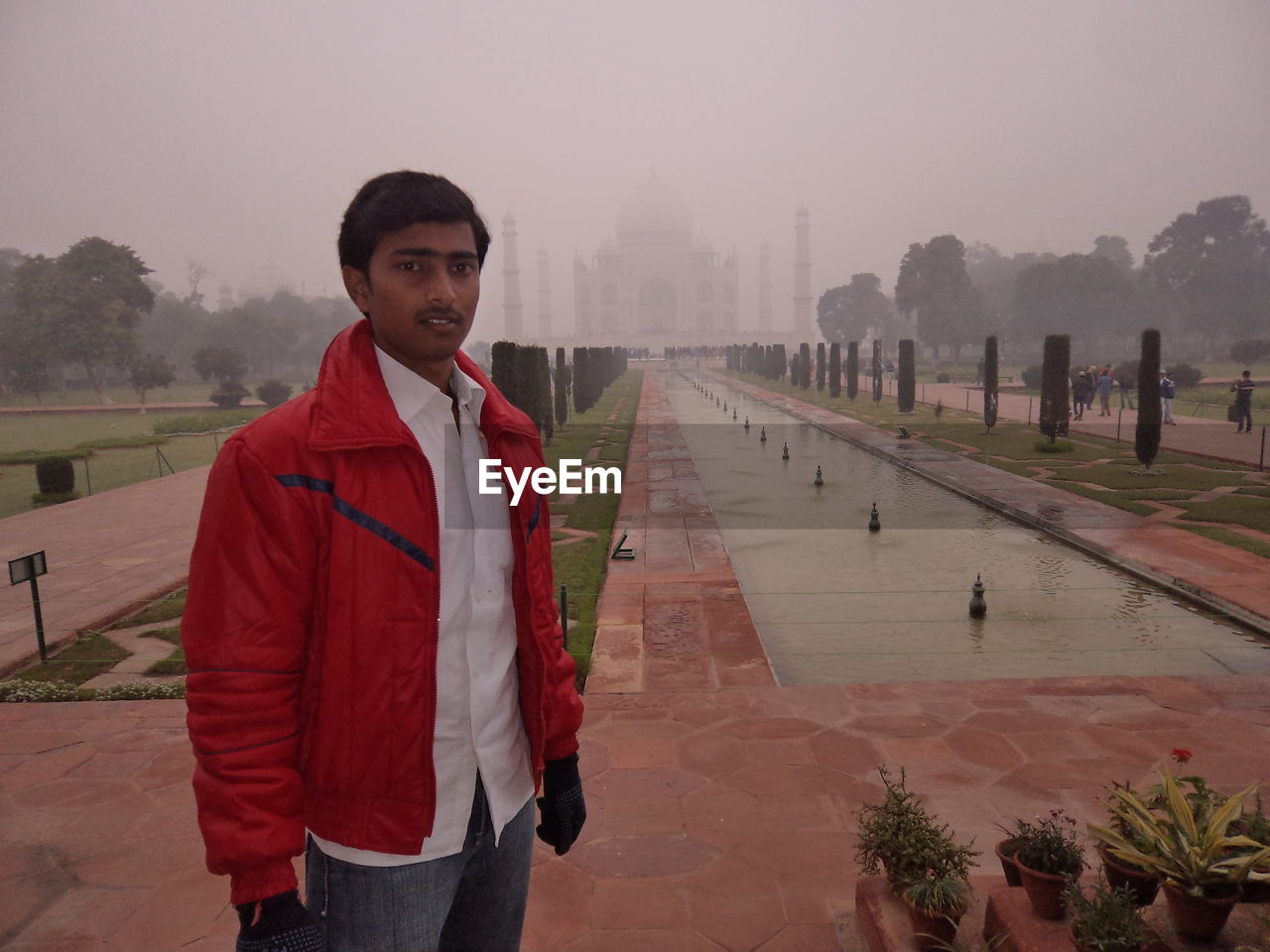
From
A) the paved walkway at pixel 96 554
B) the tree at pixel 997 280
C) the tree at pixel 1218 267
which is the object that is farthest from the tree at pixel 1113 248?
the paved walkway at pixel 96 554

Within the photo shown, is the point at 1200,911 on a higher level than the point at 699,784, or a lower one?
higher

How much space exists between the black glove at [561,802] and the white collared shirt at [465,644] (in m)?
0.17

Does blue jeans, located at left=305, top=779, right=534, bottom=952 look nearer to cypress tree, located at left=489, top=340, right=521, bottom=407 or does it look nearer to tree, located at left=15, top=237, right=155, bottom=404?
cypress tree, located at left=489, top=340, right=521, bottom=407

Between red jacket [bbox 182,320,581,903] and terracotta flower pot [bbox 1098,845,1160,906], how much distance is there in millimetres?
1727

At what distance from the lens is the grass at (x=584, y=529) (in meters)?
5.47

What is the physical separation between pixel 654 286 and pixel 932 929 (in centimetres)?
8354

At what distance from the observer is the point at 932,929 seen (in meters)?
2.14

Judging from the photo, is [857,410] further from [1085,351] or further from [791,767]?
[1085,351]

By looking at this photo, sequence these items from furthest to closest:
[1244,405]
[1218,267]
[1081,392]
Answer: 1. [1218,267]
2. [1081,392]
3. [1244,405]

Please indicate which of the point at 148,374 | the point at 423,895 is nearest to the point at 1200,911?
the point at 423,895

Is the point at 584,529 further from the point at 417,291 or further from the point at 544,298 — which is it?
the point at 544,298

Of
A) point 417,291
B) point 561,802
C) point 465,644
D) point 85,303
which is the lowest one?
point 561,802

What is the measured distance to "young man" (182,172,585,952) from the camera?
1177mm

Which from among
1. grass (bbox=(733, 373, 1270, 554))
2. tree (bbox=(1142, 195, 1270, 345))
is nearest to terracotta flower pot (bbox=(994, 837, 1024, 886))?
grass (bbox=(733, 373, 1270, 554))
